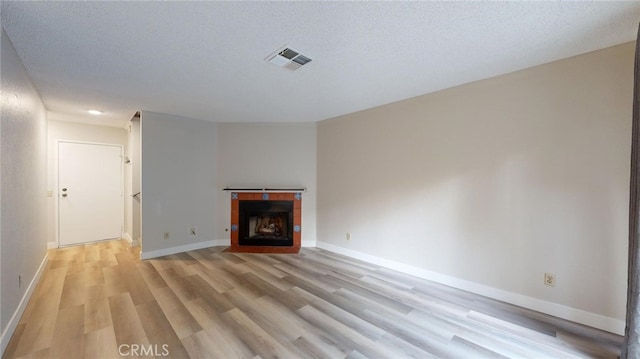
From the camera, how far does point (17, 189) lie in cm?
214

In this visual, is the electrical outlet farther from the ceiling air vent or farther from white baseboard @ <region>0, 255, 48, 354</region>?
white baseboard @ <region>0, 255, 48, 354</region>

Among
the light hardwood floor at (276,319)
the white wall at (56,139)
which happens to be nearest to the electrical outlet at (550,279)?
the light hardwood floor at (276,319)

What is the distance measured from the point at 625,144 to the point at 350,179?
108 inches

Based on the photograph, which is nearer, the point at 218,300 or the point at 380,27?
the point at 380,27

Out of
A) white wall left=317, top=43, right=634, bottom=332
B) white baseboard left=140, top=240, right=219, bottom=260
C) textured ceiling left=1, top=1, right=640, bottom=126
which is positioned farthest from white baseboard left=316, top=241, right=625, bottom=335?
white baseboard left=140, top=240, right=219, bottom=260

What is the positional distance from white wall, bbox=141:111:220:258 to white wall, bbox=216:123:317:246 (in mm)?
174

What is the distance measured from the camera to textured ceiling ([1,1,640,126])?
1493 millimetres

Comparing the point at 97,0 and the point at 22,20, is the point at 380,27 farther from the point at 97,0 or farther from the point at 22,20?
the point at 22,20

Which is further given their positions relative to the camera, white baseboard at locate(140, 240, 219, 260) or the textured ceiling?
white baseboard at locate(140, 240, 219, 260)

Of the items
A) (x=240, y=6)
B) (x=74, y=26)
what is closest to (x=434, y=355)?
(x=240, y=6)

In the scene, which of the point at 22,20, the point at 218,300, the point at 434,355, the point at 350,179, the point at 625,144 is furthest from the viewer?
the point at 350,179

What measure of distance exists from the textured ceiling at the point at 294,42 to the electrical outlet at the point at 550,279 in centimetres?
193

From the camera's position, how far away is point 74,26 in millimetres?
1634

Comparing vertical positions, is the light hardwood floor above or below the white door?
below
